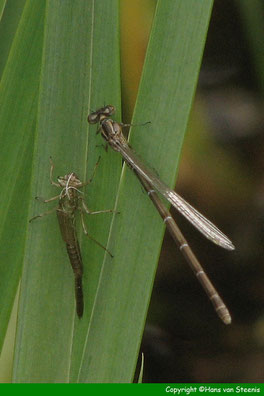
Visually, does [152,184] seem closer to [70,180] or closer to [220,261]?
[70,180]

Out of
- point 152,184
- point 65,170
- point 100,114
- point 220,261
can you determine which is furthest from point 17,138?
point 220,261

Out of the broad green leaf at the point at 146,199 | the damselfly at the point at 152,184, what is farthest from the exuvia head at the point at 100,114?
the broad green leaf at the point at 146,199

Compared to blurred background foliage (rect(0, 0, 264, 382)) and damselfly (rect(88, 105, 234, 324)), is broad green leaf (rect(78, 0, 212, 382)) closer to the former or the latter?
damselfly (rect(88, 105, 234, 324))

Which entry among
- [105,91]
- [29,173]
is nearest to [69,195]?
[29,173]

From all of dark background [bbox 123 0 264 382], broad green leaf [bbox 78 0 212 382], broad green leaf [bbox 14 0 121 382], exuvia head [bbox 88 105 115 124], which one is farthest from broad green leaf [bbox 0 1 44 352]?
dark background [bbox 123 0 264 382]

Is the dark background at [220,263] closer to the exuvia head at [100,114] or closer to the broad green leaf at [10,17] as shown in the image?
the exuvia head at [100,114]

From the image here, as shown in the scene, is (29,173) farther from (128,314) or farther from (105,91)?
(128,314)
